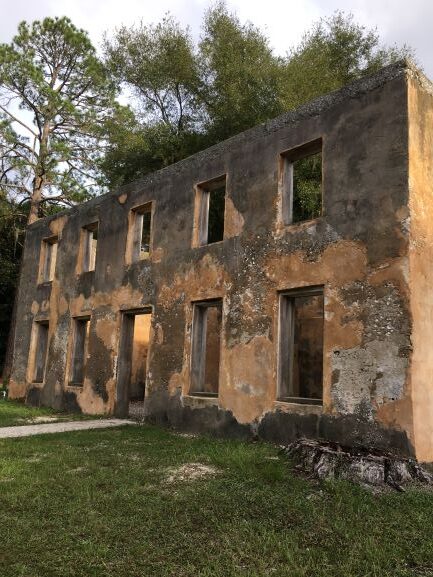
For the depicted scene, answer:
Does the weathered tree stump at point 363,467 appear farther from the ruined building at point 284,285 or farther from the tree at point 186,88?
the tree at point 186,88

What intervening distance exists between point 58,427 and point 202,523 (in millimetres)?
6355

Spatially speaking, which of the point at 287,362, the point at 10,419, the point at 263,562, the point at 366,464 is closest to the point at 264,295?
the point at 287,362

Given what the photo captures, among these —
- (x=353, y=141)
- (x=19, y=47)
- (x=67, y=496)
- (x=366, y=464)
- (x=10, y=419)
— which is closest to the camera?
(x=67, y=496)

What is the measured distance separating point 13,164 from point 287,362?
15.5 metres

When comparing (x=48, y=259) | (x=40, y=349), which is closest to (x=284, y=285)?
(x=40, y=349)

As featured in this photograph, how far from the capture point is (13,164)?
19594 millimetres

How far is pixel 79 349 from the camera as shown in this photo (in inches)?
530

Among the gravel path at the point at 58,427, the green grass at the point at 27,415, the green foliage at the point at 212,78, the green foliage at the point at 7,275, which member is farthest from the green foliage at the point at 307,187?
the green foliage at the point at 7,275

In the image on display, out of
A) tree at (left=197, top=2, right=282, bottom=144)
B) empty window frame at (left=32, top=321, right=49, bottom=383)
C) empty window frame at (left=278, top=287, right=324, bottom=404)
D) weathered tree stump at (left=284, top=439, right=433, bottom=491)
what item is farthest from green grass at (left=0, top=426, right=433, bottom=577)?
tree at (left=197, top=2, right=282, bottom=144)

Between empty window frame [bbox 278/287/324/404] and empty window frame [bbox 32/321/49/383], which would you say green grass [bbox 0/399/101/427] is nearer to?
empty window frame [bbox 32/321/49/383]

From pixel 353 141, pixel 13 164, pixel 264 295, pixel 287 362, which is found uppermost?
pixel 13 164

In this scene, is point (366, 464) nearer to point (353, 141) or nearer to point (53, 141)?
point (353, 141)

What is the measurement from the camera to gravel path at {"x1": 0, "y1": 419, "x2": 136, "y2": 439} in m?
9.04

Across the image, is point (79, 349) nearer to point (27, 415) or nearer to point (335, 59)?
point (27, 415)
